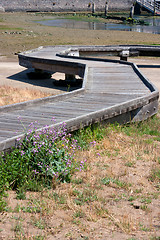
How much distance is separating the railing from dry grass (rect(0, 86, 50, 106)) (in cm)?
6513

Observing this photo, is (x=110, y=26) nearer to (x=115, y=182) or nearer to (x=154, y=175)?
(x=154, y=175)

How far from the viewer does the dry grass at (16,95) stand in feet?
30.3

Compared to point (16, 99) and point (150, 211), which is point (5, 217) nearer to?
point (150, 211)

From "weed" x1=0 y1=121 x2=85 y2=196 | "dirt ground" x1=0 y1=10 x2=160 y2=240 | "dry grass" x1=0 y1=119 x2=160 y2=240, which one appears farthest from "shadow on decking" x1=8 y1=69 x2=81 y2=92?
"weed" x1=0 y1=121 x2=85 y2=196

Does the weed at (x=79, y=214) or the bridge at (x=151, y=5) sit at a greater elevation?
the bridge at (x=151, y=5)

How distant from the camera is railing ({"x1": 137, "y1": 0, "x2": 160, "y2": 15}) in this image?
226ft

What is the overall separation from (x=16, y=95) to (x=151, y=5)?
224 feet

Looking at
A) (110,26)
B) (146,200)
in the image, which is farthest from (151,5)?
(146,200)

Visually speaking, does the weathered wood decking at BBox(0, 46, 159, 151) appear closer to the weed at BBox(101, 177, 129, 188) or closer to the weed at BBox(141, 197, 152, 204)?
the weed at BBox(101, 177, 129, 188)

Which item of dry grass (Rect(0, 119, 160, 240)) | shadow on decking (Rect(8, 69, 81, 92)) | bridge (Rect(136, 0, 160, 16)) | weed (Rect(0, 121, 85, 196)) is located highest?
bridge (Rect(136, 0, 160, 16))

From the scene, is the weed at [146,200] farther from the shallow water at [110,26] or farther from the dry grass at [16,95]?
the shallow water at [110,26]

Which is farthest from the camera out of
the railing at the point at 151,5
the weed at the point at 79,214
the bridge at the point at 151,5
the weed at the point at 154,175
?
the railing at the point at 151,5

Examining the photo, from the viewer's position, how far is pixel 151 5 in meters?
70.6

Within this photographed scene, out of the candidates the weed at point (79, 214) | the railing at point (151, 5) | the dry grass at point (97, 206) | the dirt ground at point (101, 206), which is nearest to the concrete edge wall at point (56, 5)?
the railing at point (151, 5)
